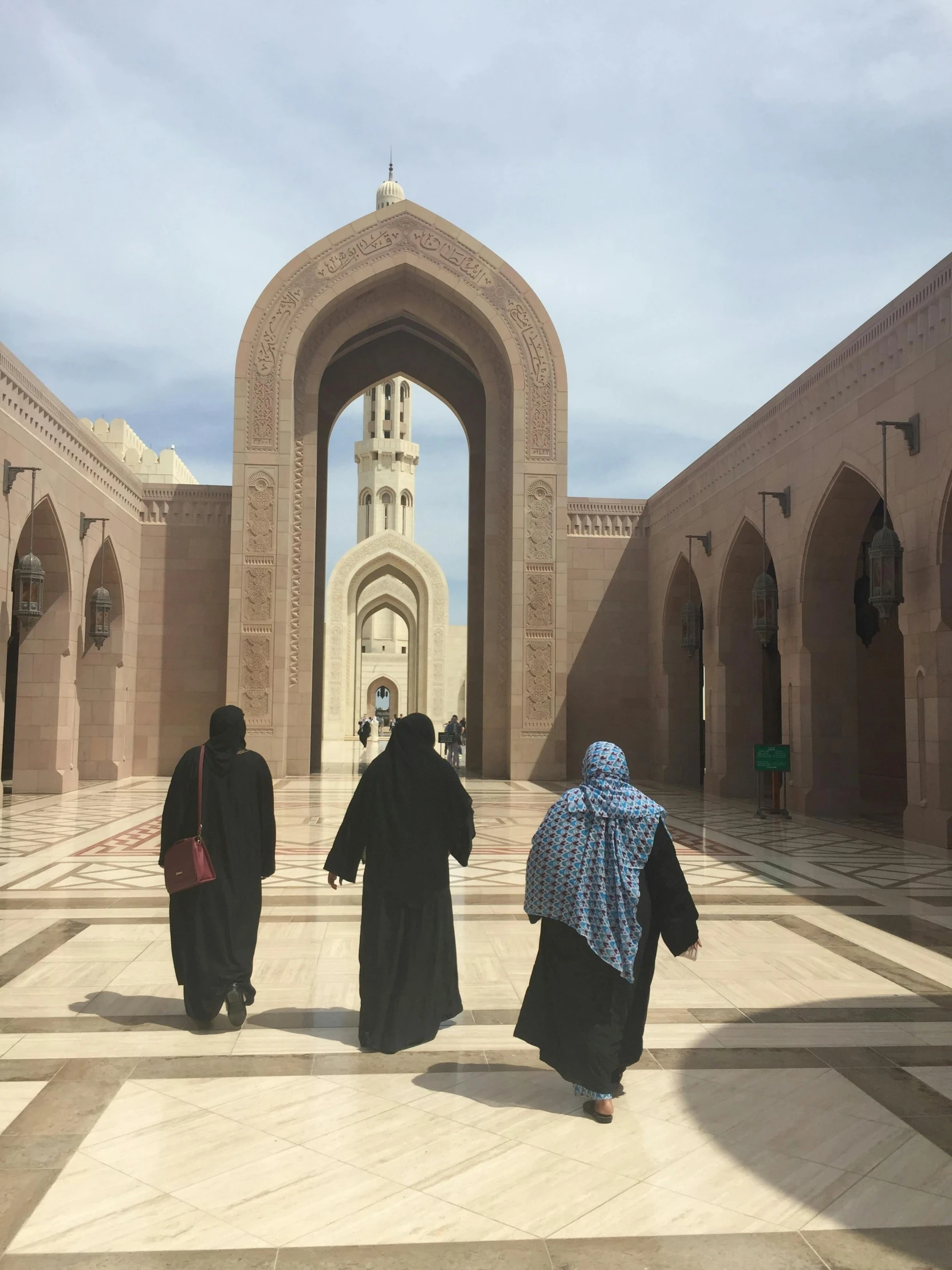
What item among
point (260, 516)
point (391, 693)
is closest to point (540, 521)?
point (260, 516)

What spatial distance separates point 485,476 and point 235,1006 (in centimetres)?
1391

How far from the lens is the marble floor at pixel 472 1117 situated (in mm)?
2375

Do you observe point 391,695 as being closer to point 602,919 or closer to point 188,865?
point 188,865

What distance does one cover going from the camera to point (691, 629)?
14438 mm

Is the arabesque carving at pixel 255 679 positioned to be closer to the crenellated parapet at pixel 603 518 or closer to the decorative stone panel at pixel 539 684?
the decorative stone panel at pixel 539 684

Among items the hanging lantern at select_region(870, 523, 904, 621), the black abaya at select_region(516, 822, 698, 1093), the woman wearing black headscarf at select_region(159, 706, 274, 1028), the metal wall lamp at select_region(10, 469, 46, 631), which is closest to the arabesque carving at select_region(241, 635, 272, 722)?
the metal wall lamp at select_region(10, 469, 46, 631)

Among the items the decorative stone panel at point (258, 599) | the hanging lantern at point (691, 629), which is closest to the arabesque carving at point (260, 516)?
the decorative stone panel at point (258, 599)

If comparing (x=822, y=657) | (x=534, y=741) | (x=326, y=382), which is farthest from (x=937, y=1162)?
(x=326, y=382)

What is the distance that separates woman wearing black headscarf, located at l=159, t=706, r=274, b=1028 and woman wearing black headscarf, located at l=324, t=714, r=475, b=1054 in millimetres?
398

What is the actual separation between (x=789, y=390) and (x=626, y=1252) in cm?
1073

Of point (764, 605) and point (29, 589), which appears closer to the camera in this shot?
point (29, 589)

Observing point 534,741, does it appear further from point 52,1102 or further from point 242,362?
point 52,1102

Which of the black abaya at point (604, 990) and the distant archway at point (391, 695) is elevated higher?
the distant archway at point (391, 695)

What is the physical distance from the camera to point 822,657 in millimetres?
11547
